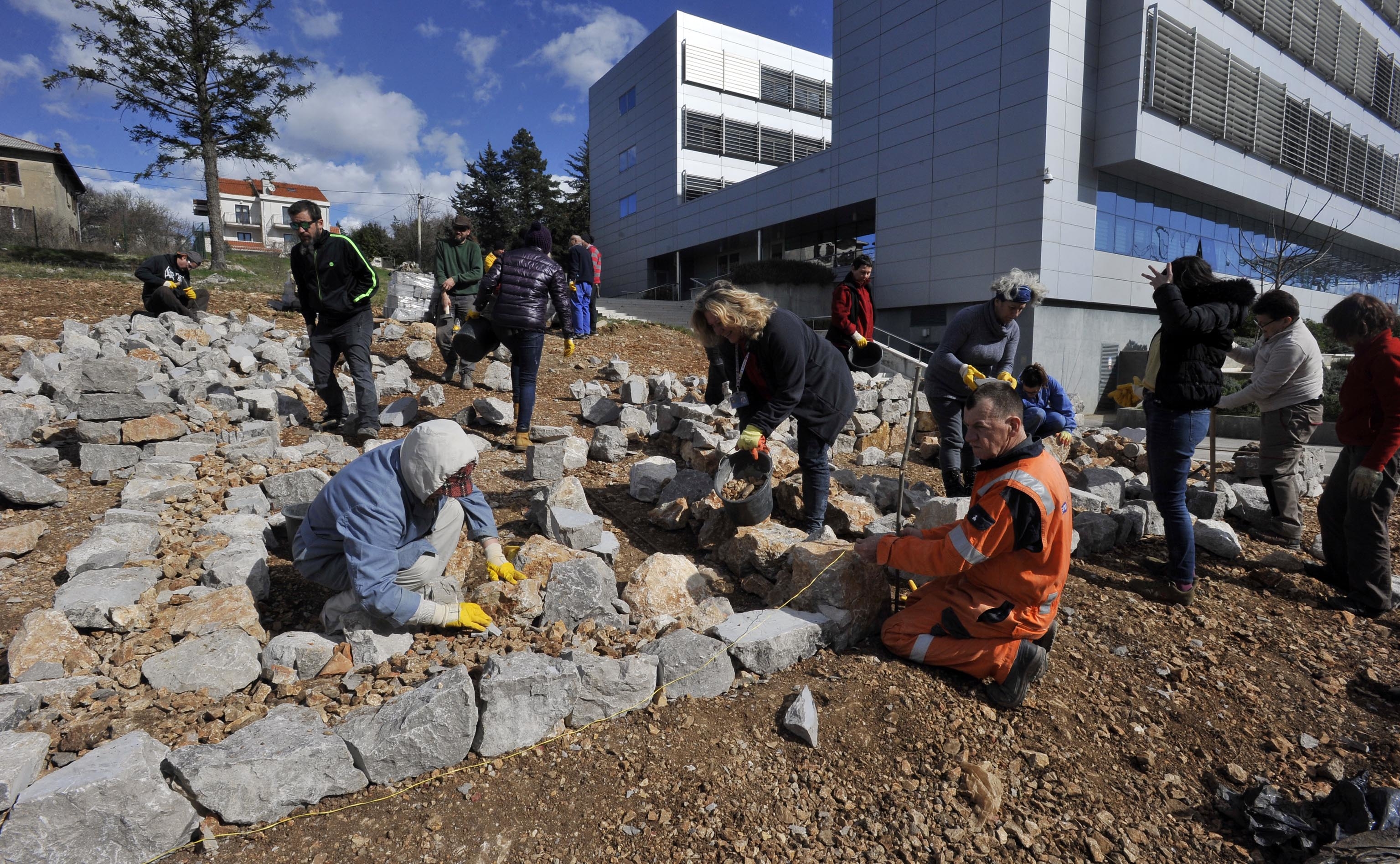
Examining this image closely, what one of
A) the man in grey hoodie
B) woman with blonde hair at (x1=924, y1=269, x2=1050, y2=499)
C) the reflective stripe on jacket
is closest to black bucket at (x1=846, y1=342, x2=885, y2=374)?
woman with blonde hair at (x1=924, y1=269, x2=1050, y2=499)

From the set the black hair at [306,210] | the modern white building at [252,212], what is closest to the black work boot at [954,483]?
the black hair at [306,210]

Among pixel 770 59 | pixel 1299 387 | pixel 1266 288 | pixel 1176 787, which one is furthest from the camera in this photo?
pixel 770 59

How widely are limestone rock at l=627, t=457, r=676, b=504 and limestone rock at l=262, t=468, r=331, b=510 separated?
1.88 meters

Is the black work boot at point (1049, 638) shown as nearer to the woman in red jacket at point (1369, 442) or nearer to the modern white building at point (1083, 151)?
the woman in red jacket at point (1369, 442)

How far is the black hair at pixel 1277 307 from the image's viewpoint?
Answer: 13.0 feet

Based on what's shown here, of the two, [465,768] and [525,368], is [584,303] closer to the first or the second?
[525,368]

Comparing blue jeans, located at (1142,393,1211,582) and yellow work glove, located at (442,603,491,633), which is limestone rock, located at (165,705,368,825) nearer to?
yellow work glove, located at (442,603,491,633)

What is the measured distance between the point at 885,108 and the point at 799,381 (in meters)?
15.4

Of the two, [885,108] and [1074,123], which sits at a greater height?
[885,108]

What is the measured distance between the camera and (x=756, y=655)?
8.63ft

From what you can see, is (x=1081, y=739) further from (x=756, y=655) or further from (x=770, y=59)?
(x=770, y=59)

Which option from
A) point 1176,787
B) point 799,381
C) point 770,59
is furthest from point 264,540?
point 770,59

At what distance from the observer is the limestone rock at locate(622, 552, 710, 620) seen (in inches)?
117

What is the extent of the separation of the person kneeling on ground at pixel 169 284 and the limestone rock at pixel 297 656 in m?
8.29
